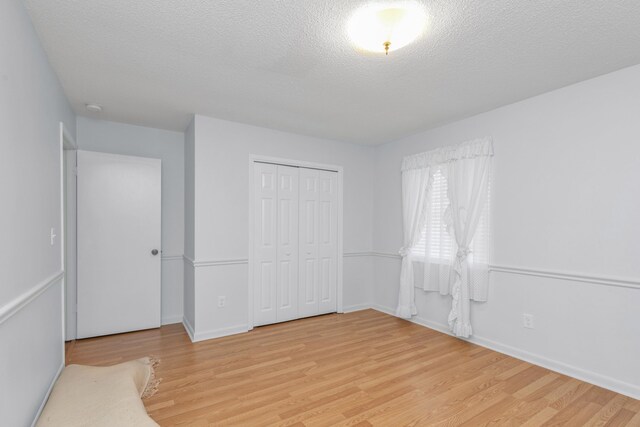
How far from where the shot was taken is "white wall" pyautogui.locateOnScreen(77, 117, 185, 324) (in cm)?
396

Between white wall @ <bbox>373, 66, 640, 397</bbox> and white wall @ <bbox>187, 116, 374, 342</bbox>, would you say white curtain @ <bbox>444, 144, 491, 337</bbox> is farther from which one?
white wall @ <bbox>187, 116, 374, 342</bbox>

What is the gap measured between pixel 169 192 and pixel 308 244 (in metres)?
1.98

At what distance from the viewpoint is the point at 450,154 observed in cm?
371

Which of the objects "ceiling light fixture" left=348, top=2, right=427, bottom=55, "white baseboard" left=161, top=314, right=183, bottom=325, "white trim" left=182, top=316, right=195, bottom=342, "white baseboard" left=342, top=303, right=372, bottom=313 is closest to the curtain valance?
"ceiling light fixture" left=348, top=2, right=427, bottom=55

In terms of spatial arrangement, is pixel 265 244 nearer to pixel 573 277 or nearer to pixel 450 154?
pixel 450 154

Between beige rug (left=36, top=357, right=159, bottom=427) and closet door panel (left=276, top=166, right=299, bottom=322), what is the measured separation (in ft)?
5.76

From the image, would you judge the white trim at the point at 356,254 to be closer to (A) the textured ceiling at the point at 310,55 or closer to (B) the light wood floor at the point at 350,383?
(B) the light wood floor at the point at 350,383

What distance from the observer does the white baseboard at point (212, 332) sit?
3.48m

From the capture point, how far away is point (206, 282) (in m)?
3.59

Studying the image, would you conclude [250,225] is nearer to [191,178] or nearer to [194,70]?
[191,178]

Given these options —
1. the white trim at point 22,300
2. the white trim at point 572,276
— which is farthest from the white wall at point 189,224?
the white trim at point 572,276

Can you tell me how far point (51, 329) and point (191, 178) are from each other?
1.95 metres

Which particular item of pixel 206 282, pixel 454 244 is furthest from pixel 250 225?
pixel 454 244

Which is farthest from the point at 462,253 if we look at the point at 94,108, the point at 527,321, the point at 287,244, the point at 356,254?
the point at 94,108
